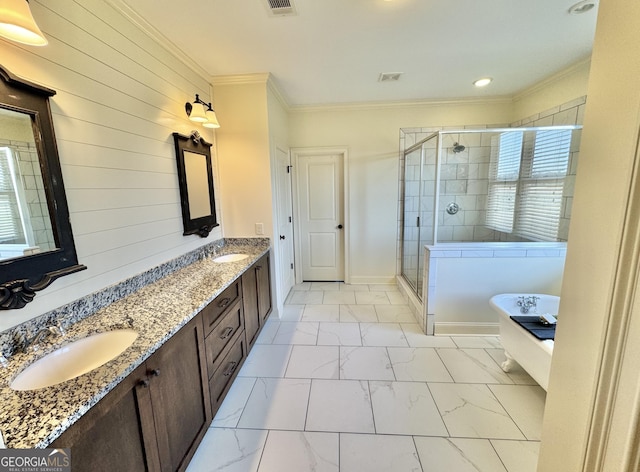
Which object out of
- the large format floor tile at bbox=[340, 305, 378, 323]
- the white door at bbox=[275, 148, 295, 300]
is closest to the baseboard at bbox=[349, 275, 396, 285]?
the large format floor tile at bbox=[340, 305, 378, 323]

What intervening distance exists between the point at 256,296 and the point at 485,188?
10.5ft

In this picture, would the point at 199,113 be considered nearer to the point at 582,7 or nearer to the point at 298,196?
the point at 298,196

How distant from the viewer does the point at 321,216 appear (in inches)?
165

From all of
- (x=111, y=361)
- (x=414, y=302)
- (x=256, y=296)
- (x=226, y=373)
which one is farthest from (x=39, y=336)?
(x=414, y=302)

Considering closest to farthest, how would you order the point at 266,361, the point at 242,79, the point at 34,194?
the point at 34,194, the point at 266,361, the point at 242,79

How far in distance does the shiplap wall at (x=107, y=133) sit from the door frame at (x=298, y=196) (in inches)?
76.7

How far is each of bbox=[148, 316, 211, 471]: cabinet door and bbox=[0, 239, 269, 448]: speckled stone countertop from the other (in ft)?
0.33

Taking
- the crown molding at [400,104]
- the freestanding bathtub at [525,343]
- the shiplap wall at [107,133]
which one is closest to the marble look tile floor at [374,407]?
the freestanding bathtub at [525,343]

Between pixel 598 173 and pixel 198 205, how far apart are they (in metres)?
2.61

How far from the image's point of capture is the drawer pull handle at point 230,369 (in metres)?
1.95

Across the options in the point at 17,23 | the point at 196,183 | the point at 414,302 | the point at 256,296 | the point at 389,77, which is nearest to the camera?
the point at 17,23

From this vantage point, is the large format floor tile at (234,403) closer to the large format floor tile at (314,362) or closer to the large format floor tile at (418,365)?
the large format floor tile at (314,362)

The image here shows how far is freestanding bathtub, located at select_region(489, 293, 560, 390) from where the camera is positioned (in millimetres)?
1773

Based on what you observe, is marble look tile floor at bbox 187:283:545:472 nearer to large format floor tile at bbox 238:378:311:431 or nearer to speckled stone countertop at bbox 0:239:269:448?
large format floor tile at bbox 238:378:311:431
